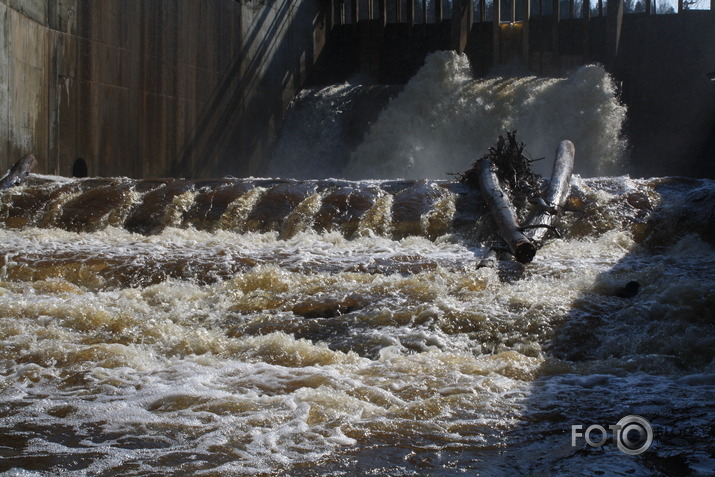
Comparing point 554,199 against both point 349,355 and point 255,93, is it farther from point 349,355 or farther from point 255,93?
point 255,93

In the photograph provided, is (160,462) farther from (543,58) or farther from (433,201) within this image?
(543,58)

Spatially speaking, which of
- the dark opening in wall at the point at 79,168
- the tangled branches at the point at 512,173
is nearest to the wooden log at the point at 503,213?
the tangled branches at the point at 512,173

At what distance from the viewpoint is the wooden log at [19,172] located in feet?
32.1

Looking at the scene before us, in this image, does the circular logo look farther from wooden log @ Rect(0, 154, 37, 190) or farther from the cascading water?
the cascading water

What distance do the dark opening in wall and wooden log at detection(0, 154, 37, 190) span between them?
50.6 inches

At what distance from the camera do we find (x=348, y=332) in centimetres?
521

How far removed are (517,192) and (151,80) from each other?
746 cm

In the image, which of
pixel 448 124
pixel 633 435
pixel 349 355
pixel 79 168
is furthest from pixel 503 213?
pixel 448 124

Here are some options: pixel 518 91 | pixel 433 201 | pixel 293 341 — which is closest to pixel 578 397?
pixel 293 341

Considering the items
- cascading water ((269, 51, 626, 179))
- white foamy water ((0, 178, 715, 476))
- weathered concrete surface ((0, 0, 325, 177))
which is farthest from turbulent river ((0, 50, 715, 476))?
cascading water ((269, 51, 626, 179))

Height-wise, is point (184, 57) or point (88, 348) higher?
point (184, 57)

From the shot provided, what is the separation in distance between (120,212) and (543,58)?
1078cm

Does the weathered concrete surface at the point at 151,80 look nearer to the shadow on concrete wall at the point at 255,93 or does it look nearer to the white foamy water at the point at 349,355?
the shadow on concrete wall at the point at 255,93

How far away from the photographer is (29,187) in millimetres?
9773
